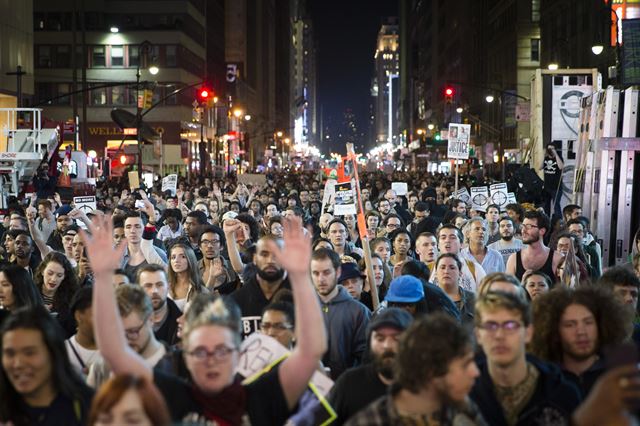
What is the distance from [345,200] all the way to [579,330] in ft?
26.7

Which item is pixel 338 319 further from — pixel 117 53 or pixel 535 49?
pixel 117 53

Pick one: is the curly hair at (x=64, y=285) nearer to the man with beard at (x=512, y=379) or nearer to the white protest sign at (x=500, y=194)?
the man with beard at (x=512, y=379)

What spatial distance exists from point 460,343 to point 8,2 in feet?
174

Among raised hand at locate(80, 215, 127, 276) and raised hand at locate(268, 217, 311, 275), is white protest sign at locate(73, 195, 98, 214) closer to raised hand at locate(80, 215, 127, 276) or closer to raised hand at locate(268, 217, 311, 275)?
raised hand at locate(80, 215, 127, 276)

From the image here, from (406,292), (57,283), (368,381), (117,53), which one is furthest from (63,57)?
(368,381)

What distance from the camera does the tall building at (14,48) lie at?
53.8m

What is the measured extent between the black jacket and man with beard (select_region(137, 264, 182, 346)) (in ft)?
10.8

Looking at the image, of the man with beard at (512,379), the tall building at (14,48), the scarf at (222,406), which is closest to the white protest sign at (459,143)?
the man with beard at (512,379)

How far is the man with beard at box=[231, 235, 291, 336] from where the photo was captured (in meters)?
8.70

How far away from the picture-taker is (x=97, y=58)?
3248 inches

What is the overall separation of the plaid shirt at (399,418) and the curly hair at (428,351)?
130mm

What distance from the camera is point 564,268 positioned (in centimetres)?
1052

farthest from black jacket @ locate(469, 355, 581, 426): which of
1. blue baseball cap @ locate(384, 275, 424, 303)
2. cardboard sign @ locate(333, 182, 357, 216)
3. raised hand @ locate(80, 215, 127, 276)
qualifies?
cardboard sign @ locate(333, 182, 357, 216)

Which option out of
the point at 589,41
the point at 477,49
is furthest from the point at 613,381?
the point at 477,49
